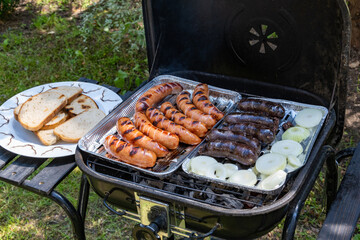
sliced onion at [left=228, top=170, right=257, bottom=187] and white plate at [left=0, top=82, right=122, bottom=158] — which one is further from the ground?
sliced onion at [left=228, top=170, right=257, bottom=187]

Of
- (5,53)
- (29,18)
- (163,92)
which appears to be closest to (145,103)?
(163,92)

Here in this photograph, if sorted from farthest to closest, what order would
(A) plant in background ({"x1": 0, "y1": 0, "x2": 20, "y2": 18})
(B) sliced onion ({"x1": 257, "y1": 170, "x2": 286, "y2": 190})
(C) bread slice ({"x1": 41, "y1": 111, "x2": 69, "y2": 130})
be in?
(A) plant in background ({"x1": 0, "y1": 0, "x2": 20, "y2": 18}) < (C) bread slice ({"x1": 41, "y1": 111, "x2": 69, "y2": 130}) < (B) sliced onion ({"x1": 257, "y1": 170, "x2": 286, "y2": 190})

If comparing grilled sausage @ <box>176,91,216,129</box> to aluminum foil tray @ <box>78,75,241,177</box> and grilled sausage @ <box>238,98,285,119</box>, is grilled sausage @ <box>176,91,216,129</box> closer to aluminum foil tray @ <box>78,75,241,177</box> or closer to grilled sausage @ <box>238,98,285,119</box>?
aluminum foil tray @ <box>78,75,241,177</box>

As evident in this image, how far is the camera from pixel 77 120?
2930mm

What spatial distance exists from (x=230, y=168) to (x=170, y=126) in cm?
50

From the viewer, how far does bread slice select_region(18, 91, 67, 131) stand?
2834mm

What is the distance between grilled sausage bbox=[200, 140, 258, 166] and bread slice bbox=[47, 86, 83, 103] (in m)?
1.38

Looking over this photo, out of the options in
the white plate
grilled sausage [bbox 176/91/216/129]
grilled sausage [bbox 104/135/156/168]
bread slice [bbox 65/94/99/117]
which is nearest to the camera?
grilled sausage [bbox 104/135/156/168]

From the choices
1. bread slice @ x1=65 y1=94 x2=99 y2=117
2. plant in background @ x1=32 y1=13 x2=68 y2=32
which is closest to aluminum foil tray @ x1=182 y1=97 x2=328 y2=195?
bread slice @ x1=65 y1=94 x2=99 y2=117

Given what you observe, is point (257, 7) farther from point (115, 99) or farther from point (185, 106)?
point (115, 99)

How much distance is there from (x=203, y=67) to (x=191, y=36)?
27 cm

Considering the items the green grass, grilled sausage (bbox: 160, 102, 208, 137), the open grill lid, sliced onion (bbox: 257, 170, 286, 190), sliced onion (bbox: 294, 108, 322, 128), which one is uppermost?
the open grill lid

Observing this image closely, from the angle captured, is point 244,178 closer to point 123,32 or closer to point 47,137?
point 47,137

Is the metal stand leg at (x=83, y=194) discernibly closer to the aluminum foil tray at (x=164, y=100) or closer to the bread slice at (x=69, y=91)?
the aluminum foil tray at (x=164, y=100)
